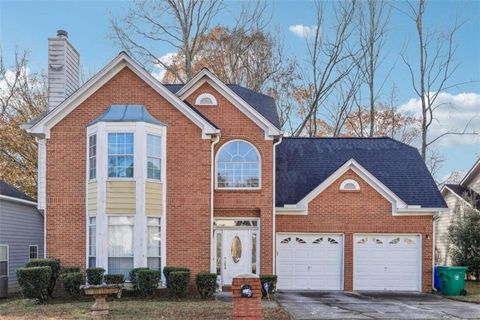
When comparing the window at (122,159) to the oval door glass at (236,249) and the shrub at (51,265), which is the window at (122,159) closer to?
the shrub at (51,265)

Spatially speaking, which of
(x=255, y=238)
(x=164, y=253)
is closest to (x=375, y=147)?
(x=255, y=238)

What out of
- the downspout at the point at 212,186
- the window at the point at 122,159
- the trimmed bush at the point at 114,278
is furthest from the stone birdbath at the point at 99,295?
the downspout at the point at 212,186

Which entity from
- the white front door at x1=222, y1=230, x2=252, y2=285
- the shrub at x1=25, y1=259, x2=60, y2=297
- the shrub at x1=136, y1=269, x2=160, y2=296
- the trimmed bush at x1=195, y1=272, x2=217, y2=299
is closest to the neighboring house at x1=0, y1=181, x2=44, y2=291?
the shrub at x1=25, y1=259, x2=60, y2=297

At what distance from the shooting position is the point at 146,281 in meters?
17.8

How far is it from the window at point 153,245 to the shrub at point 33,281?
3201mm

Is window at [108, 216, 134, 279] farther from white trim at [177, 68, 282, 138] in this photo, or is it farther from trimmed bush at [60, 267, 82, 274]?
white trim at [177, 68, 282, 138]

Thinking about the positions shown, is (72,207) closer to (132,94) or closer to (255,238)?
(132,94)

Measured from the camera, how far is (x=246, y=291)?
12016 mm

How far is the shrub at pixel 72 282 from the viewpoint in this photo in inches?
693

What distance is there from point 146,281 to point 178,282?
96cm

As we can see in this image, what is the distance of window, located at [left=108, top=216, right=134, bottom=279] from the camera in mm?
18734

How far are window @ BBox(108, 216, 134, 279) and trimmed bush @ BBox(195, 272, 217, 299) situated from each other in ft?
7.34

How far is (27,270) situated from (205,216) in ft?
18.4

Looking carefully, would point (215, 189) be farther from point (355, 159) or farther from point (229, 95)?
point (355, 159)
